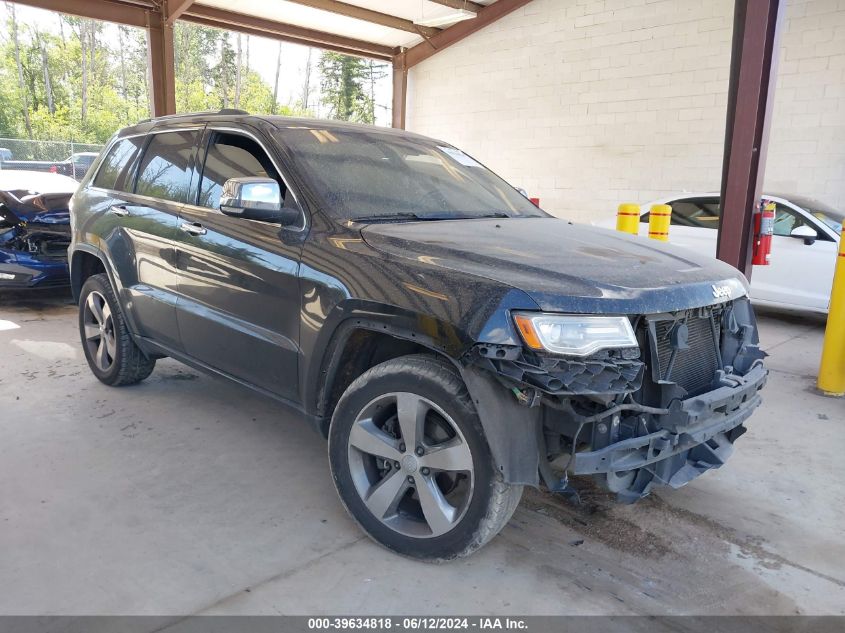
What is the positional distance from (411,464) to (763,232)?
15.7 feet

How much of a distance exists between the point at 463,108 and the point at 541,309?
41.7 ft

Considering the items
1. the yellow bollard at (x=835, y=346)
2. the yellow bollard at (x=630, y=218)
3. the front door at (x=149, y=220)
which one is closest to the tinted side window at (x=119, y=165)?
the front door at (x=149, y=220)

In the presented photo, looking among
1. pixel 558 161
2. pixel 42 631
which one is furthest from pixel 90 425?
pixel 558 161

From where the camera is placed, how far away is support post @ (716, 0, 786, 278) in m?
5.71

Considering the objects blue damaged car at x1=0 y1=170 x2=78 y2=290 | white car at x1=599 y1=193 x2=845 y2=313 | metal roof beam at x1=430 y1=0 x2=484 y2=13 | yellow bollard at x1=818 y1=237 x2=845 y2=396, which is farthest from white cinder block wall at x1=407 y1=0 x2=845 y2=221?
blue damaged car at x1=0 y1=170 x2=78 y2=290

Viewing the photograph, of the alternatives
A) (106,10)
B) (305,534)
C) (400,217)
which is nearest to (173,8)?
(106,10)

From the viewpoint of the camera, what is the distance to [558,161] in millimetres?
12562

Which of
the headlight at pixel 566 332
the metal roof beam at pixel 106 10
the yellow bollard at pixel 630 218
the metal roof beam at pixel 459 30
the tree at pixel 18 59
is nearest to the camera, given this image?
the headlight at pixel 566 332

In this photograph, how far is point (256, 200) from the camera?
2.92 metres

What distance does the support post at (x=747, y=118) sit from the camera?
18.7 ft

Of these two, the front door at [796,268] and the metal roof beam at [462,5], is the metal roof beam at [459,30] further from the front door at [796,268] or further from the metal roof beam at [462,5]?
the front door at [796,268]

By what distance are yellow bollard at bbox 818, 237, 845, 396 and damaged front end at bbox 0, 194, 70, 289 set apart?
7.34 meters

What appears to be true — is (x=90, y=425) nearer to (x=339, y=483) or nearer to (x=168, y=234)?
(x=168, y=234)

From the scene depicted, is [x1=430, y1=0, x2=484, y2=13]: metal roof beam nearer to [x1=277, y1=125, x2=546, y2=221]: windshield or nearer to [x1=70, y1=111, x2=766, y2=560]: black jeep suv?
[x1=277, y1=125, x2=546, y2=221]: windshield
